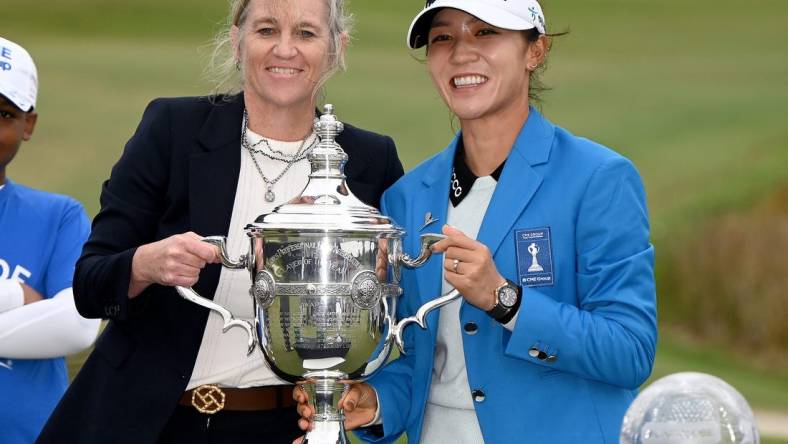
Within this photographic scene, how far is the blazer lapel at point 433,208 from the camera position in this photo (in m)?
2.00

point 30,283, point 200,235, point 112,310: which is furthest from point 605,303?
point 30,283

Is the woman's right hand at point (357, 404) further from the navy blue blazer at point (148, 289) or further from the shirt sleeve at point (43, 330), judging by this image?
the shirt sleeve at point (43, 330)

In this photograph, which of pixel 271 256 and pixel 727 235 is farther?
pixel 727 235

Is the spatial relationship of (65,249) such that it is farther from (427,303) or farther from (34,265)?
(427,303)

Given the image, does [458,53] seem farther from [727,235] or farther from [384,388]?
[727,235]

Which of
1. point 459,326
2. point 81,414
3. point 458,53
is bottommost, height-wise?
point 81,414

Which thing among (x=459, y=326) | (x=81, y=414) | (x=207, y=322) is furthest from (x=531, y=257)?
(x=81, y=414)

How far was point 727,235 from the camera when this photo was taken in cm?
927

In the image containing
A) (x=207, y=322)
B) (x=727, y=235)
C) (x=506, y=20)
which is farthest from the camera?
(x=727, y=235)

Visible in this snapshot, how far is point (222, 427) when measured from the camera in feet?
6.87

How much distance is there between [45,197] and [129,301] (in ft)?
2.64

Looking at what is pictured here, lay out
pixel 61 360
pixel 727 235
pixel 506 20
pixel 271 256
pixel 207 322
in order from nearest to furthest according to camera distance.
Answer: pixel 271 256, pixel 506 20, pixel 207 322, pixel 61 360, pixel 727 235

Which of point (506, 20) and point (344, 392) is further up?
point (506, 20)

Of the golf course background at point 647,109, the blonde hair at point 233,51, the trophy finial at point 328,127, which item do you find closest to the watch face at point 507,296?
the trophy finial at point 328,127
